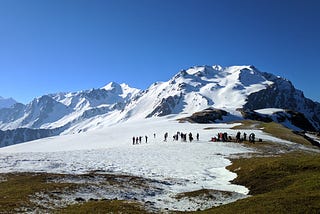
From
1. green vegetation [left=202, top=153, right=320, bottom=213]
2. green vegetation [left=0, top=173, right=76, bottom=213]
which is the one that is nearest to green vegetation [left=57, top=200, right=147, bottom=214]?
green vegetation [left=0, top=173, right=76, bottom=213]

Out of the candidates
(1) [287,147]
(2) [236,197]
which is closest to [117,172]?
(2) [236,197]

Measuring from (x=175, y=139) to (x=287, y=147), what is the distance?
29416mm

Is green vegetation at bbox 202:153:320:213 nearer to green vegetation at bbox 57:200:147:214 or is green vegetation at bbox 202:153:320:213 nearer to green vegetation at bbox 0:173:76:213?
green vegetation at bbox 57:200:147:214

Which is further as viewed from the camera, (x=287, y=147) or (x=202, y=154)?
(x=287, y=147)

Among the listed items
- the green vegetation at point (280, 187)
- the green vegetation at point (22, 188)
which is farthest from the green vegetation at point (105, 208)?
the green vegetation at point (280, 187)

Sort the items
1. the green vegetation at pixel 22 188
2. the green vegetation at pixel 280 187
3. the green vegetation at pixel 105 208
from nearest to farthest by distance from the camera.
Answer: the green vegetation at pixel 280 187 < the green vegetation at pixel 105 208 < the green vegetation at pixel 22 188

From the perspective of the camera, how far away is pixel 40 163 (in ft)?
149

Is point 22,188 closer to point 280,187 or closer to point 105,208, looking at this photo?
point 105,208

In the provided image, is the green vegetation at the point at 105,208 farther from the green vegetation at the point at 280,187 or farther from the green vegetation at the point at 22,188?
the green vegetation at the point at 280,187

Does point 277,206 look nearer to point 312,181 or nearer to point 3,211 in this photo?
point 312,181

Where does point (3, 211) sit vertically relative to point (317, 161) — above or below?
below

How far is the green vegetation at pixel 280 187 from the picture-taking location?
2078cm

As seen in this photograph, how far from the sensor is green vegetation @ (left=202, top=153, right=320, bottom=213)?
20781 mm

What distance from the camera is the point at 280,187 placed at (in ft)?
98.2
